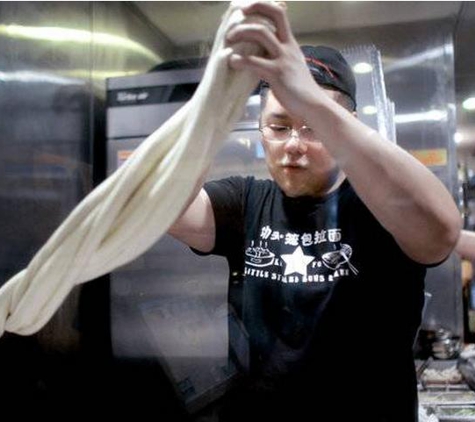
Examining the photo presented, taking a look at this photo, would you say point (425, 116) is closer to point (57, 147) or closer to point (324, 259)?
point (324, 259)

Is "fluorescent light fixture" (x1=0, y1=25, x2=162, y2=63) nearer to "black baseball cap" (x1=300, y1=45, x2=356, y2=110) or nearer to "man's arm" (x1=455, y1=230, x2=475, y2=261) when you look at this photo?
"black baseball cap" (x1=300, y1=45, x2=356, y2=110)

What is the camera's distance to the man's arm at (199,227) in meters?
0.45

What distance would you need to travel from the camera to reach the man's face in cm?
39

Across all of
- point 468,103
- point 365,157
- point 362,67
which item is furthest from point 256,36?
point 468,103

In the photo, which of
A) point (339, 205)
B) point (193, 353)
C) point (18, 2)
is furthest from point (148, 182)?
point (18, 2)

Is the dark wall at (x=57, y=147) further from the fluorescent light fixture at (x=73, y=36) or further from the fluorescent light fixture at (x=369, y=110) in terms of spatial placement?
the fluorescent light fixture at (x=369, y=110)

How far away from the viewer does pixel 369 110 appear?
49 cm

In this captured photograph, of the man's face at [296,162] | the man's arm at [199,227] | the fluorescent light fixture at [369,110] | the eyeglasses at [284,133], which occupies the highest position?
the fluorescent light fixture at [369,110]

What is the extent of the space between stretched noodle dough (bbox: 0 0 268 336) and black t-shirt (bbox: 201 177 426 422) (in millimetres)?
140

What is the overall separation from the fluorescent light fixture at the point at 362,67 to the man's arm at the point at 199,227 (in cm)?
21

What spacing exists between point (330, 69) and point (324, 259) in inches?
6.6

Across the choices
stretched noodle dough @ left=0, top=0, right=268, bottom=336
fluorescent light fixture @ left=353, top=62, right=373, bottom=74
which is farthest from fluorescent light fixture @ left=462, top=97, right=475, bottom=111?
stretched noodle dough @ left=0, top=0, right=268, bottom=336

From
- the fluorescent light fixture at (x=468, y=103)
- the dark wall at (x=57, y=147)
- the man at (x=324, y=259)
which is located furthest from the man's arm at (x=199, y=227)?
the fluorescent light fixture at (x=468, y=103)

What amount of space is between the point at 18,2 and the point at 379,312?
1.84 ft
